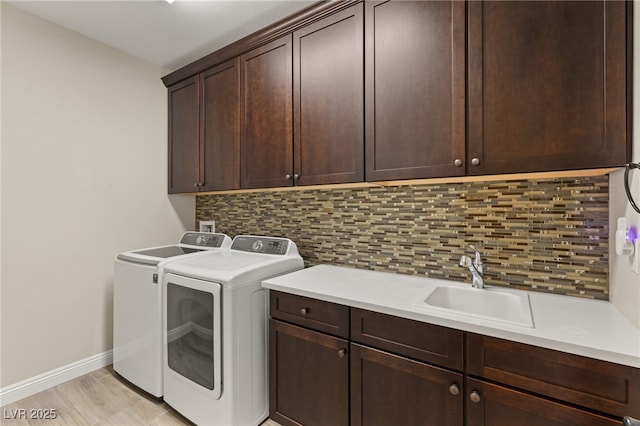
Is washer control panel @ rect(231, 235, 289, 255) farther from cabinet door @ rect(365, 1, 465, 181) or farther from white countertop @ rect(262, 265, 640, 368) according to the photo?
cabinet door @ rect(365, 1, 465, 181)

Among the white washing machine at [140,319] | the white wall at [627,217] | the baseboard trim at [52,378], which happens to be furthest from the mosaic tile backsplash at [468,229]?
the baseboard trim at [52,378]

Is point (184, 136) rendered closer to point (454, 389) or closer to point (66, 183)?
point (66, 183)

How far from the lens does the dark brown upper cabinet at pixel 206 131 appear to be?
84.9 inches

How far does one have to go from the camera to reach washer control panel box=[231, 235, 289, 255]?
2.04 meters

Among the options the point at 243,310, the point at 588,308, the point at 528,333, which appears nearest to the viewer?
the point at 528,333

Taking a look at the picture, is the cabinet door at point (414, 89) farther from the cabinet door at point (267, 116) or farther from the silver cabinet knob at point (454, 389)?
the silver cabinet knob at point (454, 389)

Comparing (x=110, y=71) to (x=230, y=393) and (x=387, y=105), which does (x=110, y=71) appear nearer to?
(x=387, y=105)

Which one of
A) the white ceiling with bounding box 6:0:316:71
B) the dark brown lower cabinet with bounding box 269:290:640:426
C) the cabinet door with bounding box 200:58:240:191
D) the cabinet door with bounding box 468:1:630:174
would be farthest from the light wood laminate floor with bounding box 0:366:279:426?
the white ceiling with bounding box 6:0:316:71

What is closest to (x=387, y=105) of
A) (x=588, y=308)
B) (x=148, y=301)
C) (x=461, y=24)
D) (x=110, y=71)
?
(x=461, y=24)

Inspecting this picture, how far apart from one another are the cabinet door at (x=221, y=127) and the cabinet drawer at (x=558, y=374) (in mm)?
1793

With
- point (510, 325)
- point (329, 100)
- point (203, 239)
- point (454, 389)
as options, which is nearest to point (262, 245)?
point (203, 239)

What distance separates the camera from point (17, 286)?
188cm

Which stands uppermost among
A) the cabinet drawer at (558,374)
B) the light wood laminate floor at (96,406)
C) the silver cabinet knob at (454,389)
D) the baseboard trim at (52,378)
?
the cabinet drawer at (558,374)

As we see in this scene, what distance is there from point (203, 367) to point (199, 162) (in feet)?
5.08
